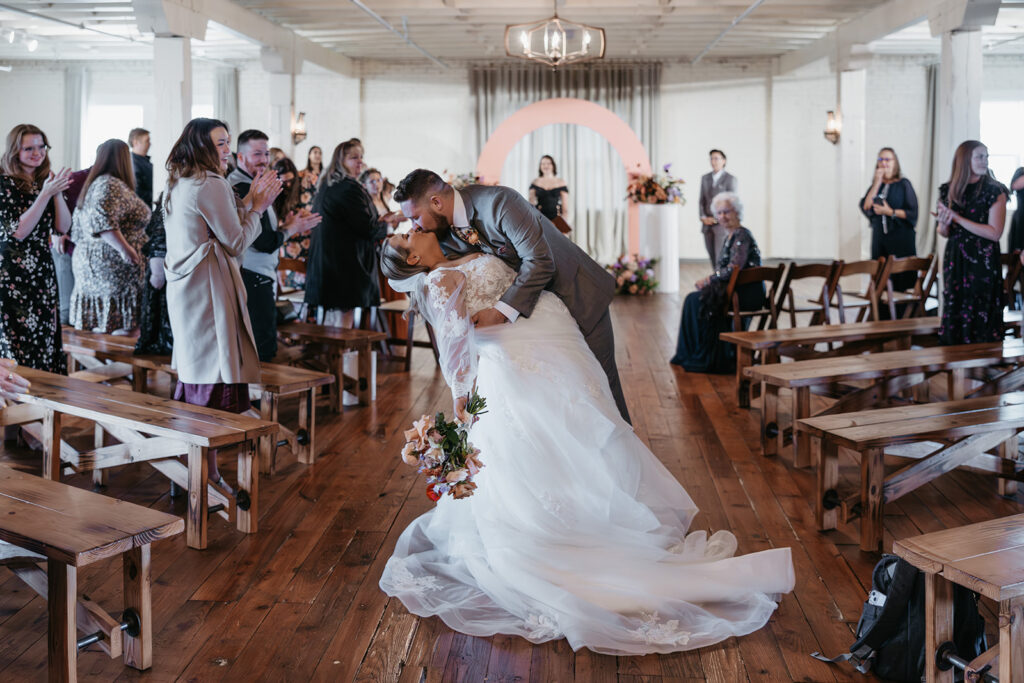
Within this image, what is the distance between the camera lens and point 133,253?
5.75 meters

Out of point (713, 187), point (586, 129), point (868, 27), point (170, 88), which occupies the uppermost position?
point (868, 27)

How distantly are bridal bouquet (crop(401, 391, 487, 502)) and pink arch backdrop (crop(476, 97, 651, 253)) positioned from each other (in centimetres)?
1030

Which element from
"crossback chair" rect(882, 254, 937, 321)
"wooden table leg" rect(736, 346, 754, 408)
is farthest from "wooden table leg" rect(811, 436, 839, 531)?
"crossback chair" rect(882, 254, 937, 321)

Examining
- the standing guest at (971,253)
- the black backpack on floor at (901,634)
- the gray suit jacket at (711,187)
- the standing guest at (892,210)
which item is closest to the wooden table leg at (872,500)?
the black backpack on floor at (901,634)

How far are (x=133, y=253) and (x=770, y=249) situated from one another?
12.9 m

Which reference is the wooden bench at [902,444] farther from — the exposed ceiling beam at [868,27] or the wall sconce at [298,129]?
the wall sconce at [298,129]

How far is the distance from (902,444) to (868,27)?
8.99 m

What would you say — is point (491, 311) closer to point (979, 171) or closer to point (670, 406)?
point (670, 406)

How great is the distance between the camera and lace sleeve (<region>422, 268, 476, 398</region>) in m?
3.15

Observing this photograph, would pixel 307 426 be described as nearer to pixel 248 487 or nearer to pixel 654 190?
pixel 248 487

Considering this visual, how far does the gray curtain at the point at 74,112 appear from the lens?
16734mm

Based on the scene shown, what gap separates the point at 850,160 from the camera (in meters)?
12.5

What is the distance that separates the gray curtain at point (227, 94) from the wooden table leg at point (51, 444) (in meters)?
13.4

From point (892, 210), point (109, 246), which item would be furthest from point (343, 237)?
point (892, 210)
